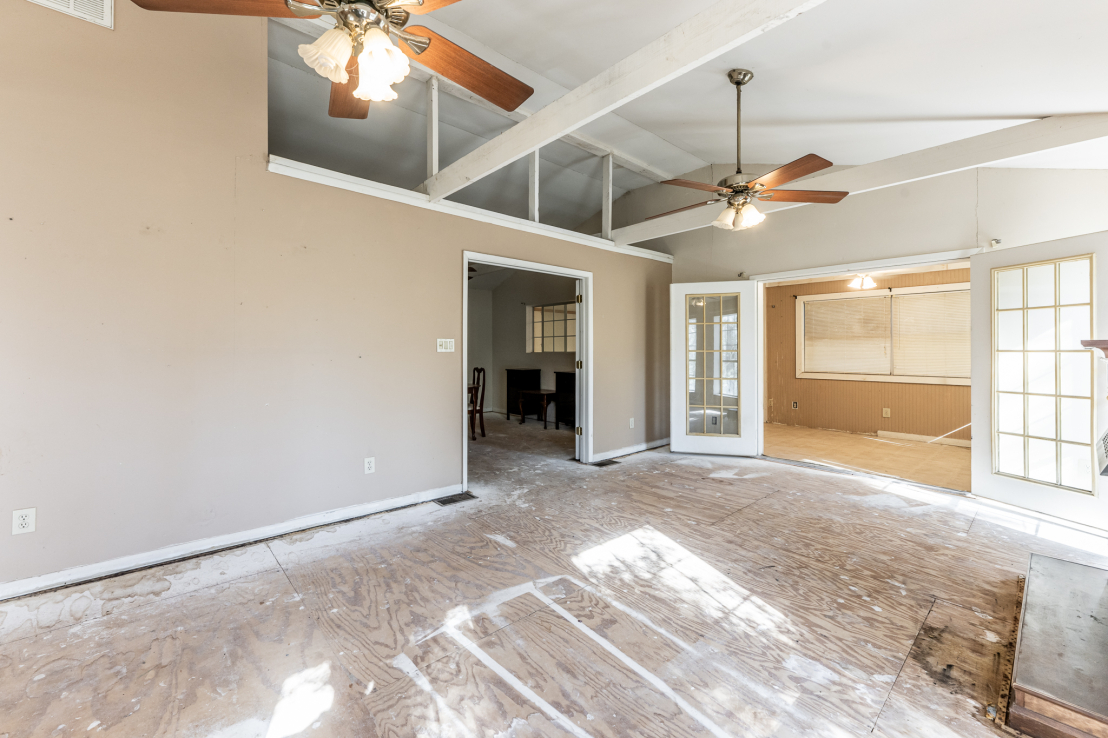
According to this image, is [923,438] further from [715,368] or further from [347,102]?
[347,102]

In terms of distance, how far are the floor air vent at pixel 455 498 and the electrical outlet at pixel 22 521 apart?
213 cm

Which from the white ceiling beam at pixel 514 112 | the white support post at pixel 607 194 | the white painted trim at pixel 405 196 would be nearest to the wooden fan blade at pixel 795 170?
the white ceiling beam at pixel 514 112

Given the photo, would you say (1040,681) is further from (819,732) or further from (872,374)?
(872,374)

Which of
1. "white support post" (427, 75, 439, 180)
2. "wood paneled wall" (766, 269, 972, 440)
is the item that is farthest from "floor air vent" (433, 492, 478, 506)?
"wood paneled wall" (766, 269, 972, 440)

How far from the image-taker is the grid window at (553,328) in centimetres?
773

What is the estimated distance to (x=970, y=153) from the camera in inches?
120

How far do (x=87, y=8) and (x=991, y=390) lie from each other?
625 centimetres

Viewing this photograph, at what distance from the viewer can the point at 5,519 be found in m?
2.14

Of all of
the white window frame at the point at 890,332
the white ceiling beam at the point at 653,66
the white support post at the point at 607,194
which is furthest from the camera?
the white window frame at the point at 890,332

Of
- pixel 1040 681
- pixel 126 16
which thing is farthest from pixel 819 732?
pixel 126 16

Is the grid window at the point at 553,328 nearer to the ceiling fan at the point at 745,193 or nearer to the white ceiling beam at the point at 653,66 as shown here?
the ceiling fan at the point at 745,193

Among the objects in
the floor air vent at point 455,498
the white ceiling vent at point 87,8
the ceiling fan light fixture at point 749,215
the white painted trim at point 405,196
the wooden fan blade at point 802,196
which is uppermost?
the white ceiling vent at point 87,8

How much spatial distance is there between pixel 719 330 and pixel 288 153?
4891 millimetres

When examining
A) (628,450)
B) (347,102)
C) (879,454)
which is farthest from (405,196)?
(879,454)
